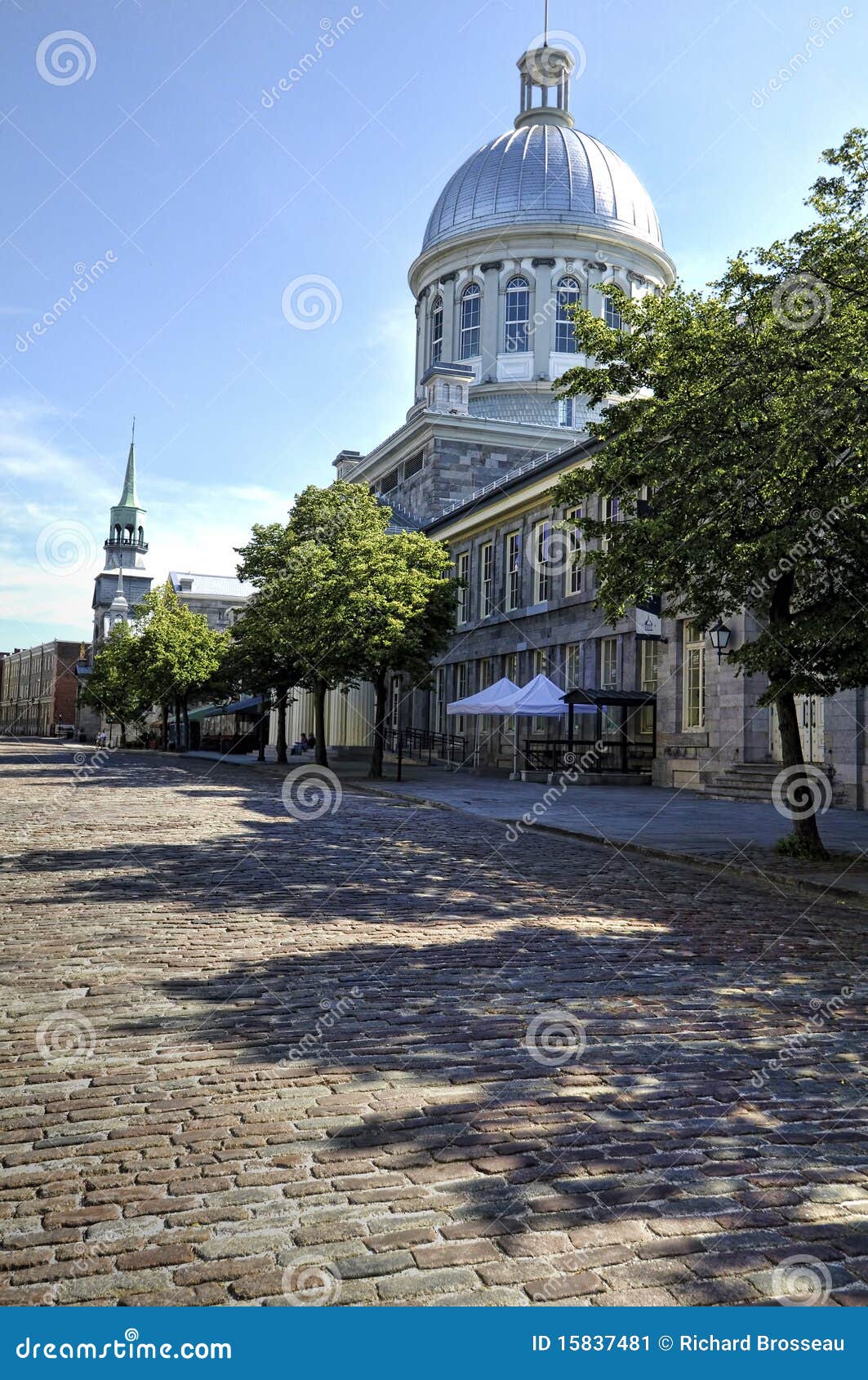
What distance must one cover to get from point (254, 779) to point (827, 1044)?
2728 cm

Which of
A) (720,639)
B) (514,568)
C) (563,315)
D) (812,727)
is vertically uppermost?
(563,315)

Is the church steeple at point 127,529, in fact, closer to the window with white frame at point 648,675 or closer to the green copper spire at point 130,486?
the green copper spire at point 130,486

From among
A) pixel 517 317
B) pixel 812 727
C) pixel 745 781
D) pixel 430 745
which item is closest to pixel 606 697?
pixel 745 781

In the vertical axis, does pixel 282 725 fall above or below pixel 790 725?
above

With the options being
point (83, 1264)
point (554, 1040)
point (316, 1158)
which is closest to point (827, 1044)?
point (554, 1040)

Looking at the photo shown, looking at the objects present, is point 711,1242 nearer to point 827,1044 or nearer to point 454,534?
point 827,1044

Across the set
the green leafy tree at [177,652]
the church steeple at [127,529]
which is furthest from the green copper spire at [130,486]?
the green leafy tree at [177,652]

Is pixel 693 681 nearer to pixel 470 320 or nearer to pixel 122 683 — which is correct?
pixel 470 320

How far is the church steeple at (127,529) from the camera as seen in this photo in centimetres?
14050

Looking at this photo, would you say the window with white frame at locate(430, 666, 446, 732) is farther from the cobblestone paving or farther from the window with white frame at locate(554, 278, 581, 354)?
the cobblestone paving

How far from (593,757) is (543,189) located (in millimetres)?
42381

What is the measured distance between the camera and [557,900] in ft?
32.8

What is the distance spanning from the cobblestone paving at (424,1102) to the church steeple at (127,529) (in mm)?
137421

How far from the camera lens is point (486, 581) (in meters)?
43.3
